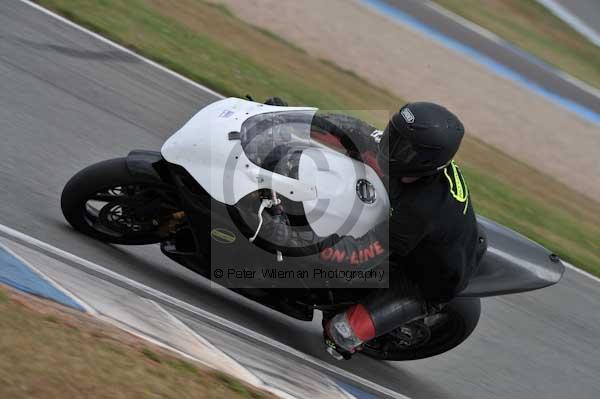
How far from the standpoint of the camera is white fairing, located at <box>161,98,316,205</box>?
4867mm

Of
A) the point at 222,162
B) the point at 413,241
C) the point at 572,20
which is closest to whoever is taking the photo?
the point at 413,241

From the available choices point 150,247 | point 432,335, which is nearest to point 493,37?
point 432,335

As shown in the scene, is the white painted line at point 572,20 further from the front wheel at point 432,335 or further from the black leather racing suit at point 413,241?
the black leather racing suit at point 413,241

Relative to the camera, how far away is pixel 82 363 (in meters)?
3.90

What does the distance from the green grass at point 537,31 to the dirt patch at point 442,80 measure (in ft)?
8.01

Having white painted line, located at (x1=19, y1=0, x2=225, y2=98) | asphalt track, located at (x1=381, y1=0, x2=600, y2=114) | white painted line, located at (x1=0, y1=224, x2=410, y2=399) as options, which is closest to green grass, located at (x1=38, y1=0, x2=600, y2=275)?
white painted line, located at (x1=19, y1=0, x2=225, y2=98)

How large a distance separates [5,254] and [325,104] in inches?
257

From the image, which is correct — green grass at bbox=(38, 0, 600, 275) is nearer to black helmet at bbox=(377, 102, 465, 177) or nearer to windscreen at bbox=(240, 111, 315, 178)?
windscreen at bbox=(240, 111, 315, 178)

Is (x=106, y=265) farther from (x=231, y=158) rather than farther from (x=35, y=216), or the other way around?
(x=231, y=158)

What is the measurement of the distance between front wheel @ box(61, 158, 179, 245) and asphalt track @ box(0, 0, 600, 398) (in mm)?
133

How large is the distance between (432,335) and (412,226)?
53.3 inches

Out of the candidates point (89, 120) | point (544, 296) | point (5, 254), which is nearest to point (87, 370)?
point (5, 254)

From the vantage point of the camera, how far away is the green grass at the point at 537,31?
55.2 ft

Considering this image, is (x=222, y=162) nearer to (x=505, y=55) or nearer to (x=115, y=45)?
(x=115, y=45)
